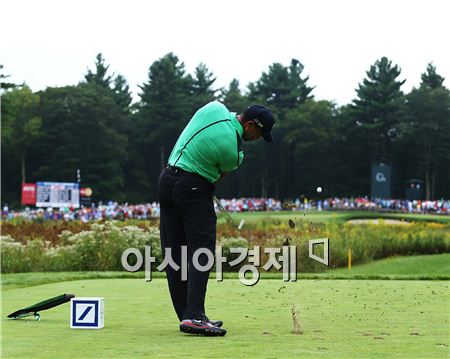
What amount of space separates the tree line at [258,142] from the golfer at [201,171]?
3167 inches

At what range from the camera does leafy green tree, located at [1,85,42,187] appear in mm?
86575

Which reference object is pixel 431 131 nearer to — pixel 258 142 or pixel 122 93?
pixel 258 142

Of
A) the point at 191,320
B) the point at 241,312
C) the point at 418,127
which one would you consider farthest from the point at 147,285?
the point at 418,127

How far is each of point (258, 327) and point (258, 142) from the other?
277 feet

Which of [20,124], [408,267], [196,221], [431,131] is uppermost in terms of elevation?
[20,124]

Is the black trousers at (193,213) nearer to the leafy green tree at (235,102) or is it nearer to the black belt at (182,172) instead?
the black belt at (182,172)

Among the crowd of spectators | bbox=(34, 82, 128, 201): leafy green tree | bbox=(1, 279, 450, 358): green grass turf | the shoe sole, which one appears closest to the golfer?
the shoe sole

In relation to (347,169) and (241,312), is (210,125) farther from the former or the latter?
(347,169)

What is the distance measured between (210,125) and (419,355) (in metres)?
2.36

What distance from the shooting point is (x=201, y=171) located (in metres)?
6.39

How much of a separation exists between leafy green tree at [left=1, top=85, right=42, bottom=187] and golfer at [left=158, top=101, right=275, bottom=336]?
3155 inches

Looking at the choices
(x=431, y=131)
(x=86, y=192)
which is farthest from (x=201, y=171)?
(x=431, y=131)

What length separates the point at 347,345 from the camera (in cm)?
526

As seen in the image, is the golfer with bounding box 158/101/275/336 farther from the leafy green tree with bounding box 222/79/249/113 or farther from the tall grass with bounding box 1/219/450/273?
the leafy green tree with bounding box 222/79/249/113
